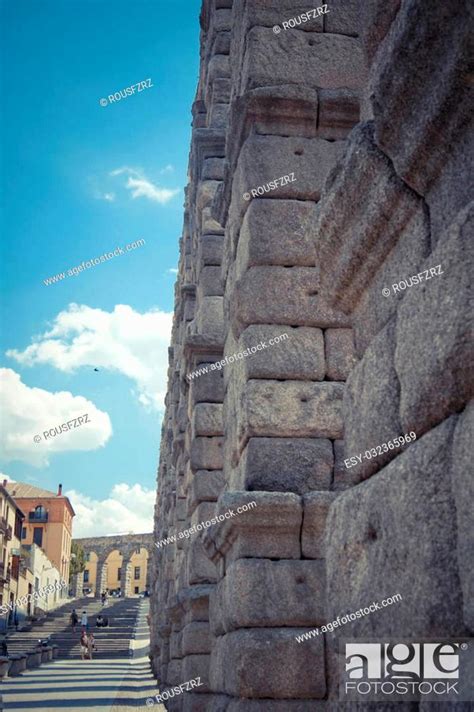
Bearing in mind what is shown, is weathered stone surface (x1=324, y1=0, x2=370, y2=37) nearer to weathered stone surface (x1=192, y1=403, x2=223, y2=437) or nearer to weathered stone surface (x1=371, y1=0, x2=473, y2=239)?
weathered stone surface (x1=192, y1=403, x2=223, y2=437)

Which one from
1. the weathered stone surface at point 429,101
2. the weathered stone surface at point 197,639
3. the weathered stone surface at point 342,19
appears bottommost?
the weathered stone surface at point 197,639

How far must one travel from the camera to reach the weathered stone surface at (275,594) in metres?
4.64

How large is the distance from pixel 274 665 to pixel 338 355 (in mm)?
1985

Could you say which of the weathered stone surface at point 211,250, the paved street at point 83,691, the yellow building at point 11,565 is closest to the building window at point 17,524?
the yellow building at point 11,565

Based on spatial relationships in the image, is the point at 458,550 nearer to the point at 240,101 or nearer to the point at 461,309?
the point at 461,309

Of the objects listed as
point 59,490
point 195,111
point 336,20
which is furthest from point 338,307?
point 59,490

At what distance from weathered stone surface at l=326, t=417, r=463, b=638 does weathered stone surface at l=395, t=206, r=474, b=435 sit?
0.25 feet

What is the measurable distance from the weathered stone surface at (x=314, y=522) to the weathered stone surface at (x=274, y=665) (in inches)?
18.5

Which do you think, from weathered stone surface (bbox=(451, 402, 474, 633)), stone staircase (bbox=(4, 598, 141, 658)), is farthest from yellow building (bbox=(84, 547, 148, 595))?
weathered stone surface (bbox=(451, 402, 474, 633))

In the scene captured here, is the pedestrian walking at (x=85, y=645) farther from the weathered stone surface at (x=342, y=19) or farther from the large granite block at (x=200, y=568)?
the weathered stone surface at (x=342, y=19)

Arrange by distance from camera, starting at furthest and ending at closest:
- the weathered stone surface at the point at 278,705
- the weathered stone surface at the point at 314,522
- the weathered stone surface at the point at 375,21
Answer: the weathered stone surface at the point at 314,522, the weathered stone surface at the point at 278,705, the weathered stone surface at the point at 375,21

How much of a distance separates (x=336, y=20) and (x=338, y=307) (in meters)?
4.31

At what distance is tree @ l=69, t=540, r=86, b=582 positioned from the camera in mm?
A: 80188

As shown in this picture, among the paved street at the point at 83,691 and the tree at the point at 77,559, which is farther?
the tree at the point at 77,559
